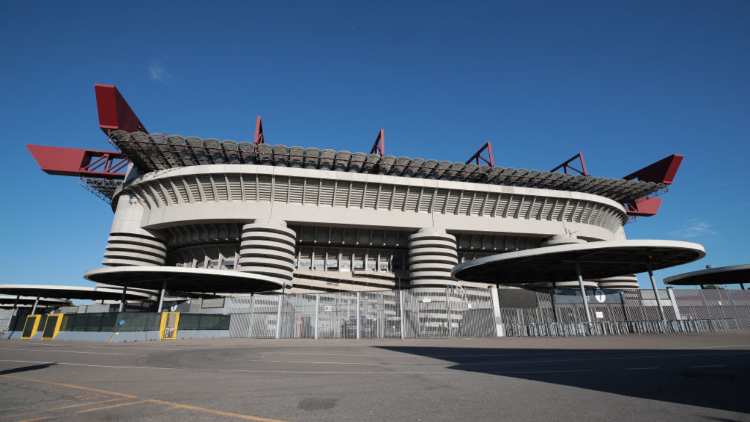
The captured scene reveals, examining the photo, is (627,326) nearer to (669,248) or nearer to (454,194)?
(669,248)

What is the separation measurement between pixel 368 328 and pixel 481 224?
25260mm

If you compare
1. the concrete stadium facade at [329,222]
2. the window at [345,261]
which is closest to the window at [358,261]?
the concrete stadium facade at [329,222]

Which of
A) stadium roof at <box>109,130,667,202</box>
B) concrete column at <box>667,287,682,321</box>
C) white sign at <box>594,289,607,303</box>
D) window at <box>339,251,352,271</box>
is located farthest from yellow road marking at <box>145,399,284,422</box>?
window at <box>339,251,352,271</box>

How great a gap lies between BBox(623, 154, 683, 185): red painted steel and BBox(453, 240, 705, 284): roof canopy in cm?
3015

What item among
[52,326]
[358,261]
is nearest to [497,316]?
[358,261]

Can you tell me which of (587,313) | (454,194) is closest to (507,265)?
(587,313)

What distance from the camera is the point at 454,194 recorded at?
41.5 m

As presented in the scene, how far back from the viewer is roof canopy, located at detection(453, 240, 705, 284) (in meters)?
20.1

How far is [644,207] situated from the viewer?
197 feet

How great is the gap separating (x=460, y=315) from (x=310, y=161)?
23.8 m

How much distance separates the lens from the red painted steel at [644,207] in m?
58.5

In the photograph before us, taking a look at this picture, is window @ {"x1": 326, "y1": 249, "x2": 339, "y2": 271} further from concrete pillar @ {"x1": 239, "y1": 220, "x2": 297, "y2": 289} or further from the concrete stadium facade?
concrete pillar @ {"x1": 239, "y1": 220, "x2": 297, "y2": 289}

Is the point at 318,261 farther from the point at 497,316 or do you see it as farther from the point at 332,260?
the point at 497,316

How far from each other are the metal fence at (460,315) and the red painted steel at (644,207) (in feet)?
125
